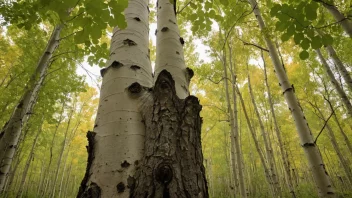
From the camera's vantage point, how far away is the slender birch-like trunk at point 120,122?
2.48 feet

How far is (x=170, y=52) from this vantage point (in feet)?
3.85

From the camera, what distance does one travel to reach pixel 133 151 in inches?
32.9

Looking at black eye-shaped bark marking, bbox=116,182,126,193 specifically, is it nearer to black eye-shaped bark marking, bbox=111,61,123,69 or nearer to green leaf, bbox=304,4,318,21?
black eye-shaped bark marking, bbox=111,61,123,69

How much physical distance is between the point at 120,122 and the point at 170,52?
52 centimetres

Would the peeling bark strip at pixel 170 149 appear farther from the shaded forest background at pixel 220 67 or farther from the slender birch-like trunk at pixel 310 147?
the slender birch-like trunk at pixel 310 147

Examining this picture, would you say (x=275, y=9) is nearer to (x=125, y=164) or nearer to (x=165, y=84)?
(x=165, y=84)

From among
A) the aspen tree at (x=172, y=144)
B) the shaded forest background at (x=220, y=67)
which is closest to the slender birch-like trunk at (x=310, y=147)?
the shaded forest background at (x=220, y=67)

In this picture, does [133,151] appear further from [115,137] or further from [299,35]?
[299,35]

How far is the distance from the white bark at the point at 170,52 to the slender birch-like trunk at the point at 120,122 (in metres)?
0.10

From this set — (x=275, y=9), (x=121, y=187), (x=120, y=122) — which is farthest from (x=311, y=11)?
(x=121, y=187)

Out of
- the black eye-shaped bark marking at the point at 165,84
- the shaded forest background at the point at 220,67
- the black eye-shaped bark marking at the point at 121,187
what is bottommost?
the black eye-shaped bark marking at the point at 121,187

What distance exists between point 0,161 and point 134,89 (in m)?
2.68

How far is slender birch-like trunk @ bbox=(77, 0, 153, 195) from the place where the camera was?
29.8 inches

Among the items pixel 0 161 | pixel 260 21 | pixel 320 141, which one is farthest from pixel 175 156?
→ pixel 320 141
